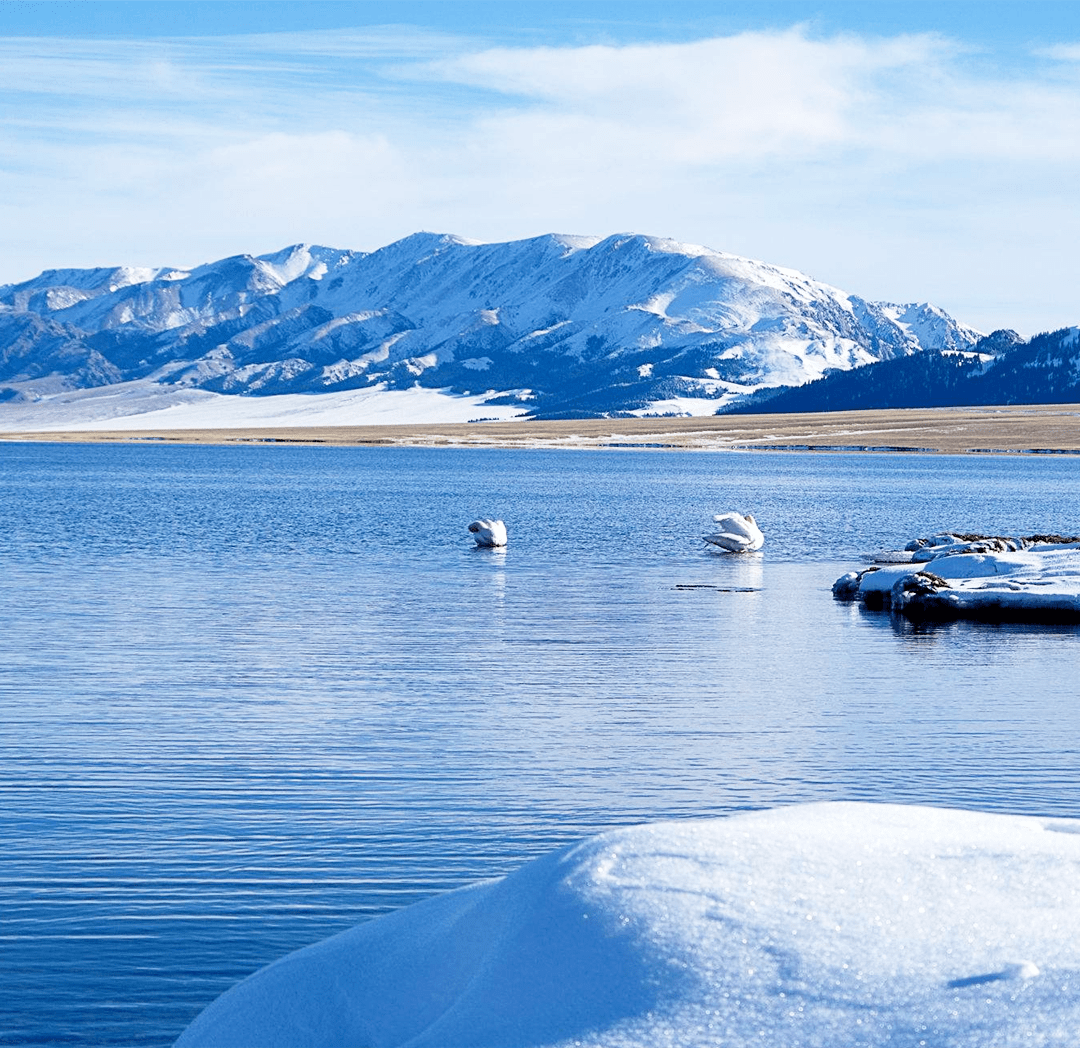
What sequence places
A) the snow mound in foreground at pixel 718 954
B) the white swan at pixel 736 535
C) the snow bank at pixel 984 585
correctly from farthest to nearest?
the white swan at pixel 736 535, the snow bank at pixel 984 585, the snow mound in foreground at pixel 718 954

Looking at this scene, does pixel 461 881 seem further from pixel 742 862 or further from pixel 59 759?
pixel 59 759

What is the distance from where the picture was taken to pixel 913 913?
7531mm

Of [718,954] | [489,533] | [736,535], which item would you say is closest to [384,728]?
[718,954]

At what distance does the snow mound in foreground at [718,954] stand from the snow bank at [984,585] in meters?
23.5

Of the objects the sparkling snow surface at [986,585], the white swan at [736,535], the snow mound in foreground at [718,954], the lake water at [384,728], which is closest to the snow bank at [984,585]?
the sparkling snow surface at [986,585]

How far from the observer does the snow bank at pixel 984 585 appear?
31062 millimetres

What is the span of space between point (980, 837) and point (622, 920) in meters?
2.35

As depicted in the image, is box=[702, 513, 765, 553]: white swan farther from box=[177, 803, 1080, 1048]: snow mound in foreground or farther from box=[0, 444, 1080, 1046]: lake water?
box=[177, 803, 1080, 1048]: snow mound in foreground

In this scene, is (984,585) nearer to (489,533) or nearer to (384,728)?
(384,728)

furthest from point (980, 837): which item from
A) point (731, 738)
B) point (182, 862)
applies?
point (731, 738)

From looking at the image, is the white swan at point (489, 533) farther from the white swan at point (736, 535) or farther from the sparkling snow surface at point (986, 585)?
the sparkling snow surface at point (986, 585)

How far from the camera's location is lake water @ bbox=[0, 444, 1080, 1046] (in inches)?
464

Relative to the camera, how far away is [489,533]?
49.4m

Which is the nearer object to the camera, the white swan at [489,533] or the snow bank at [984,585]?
the snow bank at [984,585]
